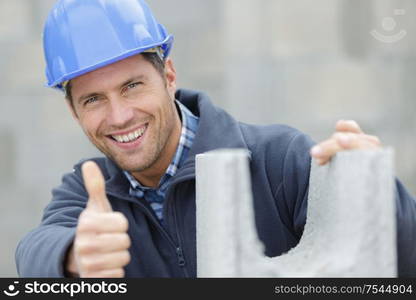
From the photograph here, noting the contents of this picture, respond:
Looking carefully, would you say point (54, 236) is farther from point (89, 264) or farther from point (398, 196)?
point (398, 196)

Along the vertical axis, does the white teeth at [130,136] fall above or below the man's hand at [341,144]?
above

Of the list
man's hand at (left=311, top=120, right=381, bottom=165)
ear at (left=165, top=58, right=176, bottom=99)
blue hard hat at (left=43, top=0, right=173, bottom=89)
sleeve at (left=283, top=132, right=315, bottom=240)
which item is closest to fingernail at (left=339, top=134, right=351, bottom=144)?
man's hand at (left=311, top=120, right=381, bottom=165)

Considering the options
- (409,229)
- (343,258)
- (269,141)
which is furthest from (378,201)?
(269,141)

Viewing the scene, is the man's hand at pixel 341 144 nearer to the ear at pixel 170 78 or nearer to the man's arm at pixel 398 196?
the man's arm at pixel 398 196

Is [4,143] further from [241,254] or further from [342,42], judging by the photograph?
[241,254]

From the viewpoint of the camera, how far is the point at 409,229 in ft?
4.99

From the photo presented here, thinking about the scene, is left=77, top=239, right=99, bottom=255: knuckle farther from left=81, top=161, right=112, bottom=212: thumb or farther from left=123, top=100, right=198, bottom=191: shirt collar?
left=123, top=100, right=198, bottom=191: shirt collar

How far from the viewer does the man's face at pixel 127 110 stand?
2111 mm

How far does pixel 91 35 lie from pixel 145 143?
0.41 meters

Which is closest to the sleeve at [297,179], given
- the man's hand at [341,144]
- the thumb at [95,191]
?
the man's hand at [341,144]

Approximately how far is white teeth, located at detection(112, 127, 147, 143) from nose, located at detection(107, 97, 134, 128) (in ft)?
0.20

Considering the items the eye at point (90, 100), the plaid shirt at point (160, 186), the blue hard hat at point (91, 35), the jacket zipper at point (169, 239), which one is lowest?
the jacket zipper at point (169, 239)

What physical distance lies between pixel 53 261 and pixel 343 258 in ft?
2.20

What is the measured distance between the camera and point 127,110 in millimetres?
2152
